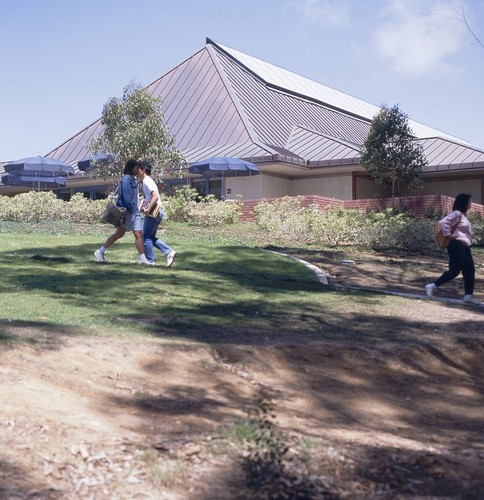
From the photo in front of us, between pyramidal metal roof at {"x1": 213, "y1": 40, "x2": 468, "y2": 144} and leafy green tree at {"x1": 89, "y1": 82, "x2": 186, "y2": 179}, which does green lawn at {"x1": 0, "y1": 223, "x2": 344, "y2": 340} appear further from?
pyramidal metal roof at {"x1": 213, "y1": 40, "x2": 468, "y2": 144}

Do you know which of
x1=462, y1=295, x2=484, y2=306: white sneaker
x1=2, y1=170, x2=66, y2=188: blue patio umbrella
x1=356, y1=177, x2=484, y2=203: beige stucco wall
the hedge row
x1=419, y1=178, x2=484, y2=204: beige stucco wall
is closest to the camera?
x1=462, y1=295, x2=484, y2=306: white sneaker

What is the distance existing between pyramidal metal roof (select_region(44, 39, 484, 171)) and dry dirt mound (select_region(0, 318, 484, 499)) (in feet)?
71.6

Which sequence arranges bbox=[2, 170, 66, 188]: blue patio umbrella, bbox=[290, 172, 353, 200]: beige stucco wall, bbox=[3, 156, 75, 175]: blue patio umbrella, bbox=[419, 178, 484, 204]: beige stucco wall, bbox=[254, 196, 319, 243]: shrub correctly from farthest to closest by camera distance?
bbox=[419, 178, 484, 204]: beige stucco wall → bbox=[290, 172, 353, 200]: beige stucco wall → bbox=[2, 170, 66, 188]: blue patio umbrella → bbox=[3, 156, 75, 175]: blue patio umbrella → bbox=[254, 196, 319, 243]: shrub

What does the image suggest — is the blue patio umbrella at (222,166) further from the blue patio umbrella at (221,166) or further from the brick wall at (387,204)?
the brick wall at (387,204)

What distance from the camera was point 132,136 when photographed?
2298 cm

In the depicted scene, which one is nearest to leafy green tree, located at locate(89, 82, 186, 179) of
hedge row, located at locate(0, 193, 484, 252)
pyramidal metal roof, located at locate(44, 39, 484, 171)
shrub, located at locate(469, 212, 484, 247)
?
hedge row, located at locate(0, 193, 484, 252)

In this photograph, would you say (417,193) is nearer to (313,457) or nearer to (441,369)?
(441,369)

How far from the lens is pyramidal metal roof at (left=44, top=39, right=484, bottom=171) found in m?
30.2

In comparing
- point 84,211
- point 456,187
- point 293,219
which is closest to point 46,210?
point 84,211

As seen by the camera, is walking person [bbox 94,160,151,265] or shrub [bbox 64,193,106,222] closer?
walking person [bbox 94,160,151,265]

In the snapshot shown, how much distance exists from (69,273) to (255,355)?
4.76m

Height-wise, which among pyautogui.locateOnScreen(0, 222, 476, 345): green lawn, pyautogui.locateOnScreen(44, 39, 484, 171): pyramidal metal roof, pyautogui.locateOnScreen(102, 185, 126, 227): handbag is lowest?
pyautogui.locateOnScreen(0, 222, 476, 345): green lawn

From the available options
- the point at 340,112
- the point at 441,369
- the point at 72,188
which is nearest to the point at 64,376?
the point at 441,369

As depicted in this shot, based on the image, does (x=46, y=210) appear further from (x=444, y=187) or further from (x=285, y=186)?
(x=444, y=187)
